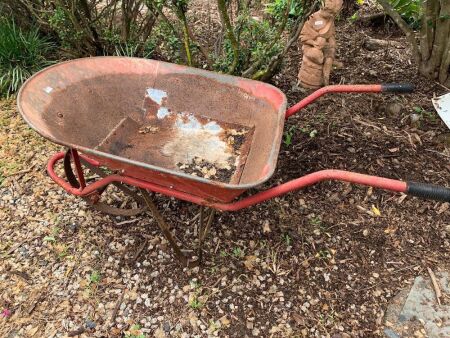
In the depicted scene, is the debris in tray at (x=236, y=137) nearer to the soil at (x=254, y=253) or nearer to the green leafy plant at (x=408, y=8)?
the soil at (x=254, y=253)

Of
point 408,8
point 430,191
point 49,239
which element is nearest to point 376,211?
point 430,191

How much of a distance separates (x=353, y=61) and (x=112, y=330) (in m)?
3.23

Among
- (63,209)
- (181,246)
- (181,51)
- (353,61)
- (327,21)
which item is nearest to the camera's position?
(181,246)

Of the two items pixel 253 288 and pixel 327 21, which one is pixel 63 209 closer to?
pixel 253 288

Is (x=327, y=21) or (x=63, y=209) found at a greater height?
(x=327, y=21)

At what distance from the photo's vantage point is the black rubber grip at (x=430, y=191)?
154 cm

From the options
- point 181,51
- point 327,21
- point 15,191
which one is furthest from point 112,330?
point 327,21

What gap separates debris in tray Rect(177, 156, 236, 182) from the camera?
8.19 ft

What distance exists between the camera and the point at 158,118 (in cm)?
278

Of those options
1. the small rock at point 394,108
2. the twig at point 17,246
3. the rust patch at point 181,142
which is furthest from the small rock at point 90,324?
the small rock at point 394,108

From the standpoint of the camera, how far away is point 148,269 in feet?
8.00

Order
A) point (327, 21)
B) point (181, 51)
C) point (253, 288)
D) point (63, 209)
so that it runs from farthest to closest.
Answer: point (181, 51) → point (327, 21) → point (63, 209) → point (253, 288)

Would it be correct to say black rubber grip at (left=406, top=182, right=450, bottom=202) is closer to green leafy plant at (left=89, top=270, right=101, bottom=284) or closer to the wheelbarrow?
the wheelbarrow

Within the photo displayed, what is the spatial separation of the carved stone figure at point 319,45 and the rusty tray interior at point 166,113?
1185 millimetres
